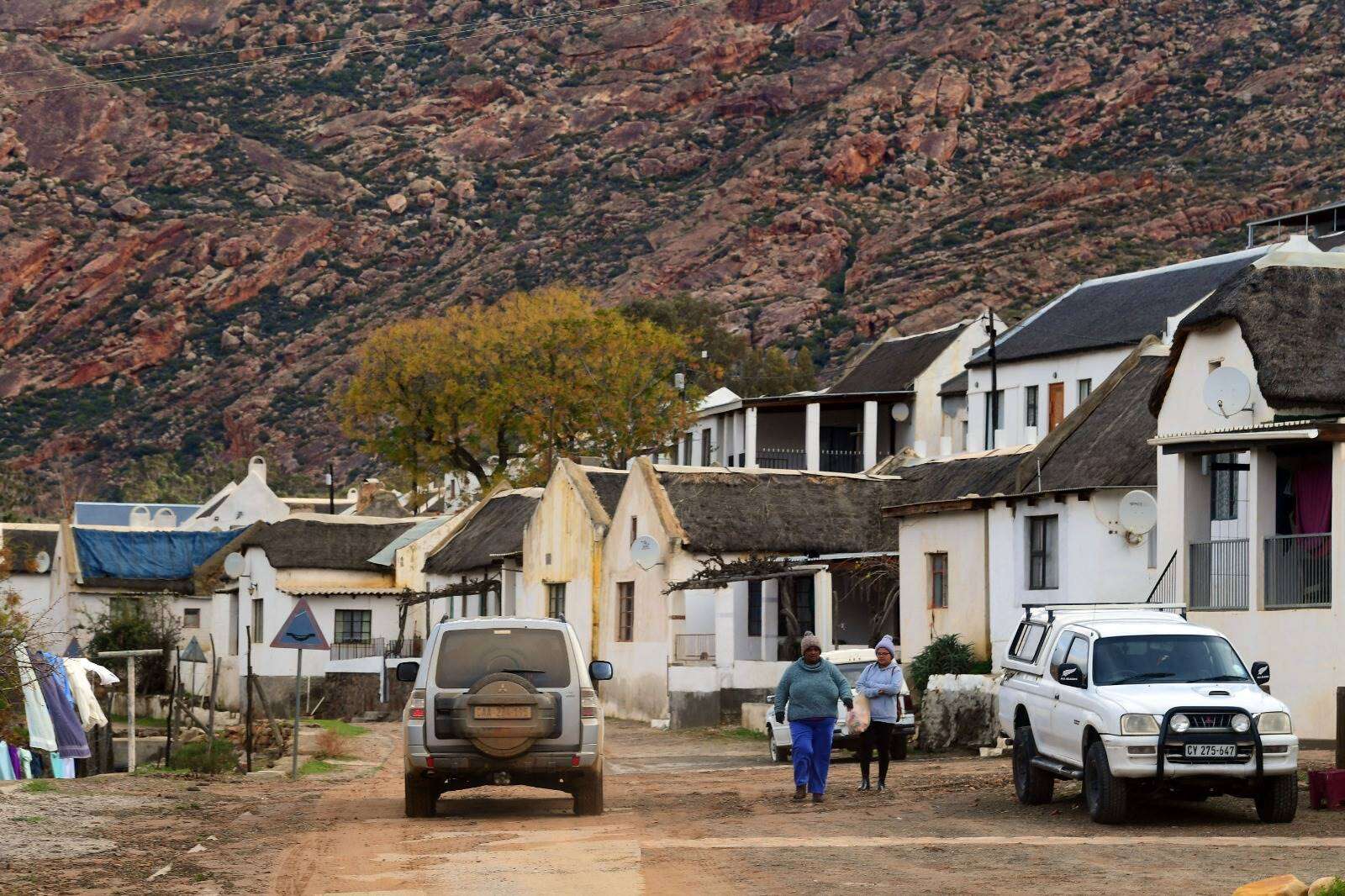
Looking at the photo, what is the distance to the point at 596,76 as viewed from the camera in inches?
6083

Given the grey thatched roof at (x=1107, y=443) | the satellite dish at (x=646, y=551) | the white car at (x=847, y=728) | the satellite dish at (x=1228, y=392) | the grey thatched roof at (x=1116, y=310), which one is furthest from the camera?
the grey thatched roof at (x=1116, y=310)

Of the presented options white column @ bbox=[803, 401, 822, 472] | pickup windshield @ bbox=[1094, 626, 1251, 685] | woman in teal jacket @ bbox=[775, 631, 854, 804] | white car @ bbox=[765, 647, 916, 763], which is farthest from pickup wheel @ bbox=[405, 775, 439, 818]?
white column @ bbox=[803, 401, 822, 472]

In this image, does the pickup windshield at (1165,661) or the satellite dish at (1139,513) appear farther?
the satellite dish at (1139,513)

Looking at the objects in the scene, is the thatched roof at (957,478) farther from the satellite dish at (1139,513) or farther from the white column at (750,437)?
the white column at (750,437)

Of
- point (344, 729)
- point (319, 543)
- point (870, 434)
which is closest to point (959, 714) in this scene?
point (344, 729)

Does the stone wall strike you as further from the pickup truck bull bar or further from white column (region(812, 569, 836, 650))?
the pickup truck bull bar

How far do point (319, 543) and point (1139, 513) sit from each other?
38.4m

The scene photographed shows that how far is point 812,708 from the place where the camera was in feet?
67.8

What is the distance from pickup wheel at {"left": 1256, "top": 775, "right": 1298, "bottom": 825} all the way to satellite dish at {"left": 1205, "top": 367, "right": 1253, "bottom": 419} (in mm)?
10227

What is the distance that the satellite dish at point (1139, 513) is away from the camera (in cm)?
3109

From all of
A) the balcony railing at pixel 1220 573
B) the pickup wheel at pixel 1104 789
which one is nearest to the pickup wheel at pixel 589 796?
the pickup wheel at pixel 1104 789

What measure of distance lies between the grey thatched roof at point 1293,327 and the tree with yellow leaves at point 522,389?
1739 inches

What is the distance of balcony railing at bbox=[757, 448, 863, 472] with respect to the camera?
70375 millimetres

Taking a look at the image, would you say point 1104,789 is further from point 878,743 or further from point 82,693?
point 82,693
